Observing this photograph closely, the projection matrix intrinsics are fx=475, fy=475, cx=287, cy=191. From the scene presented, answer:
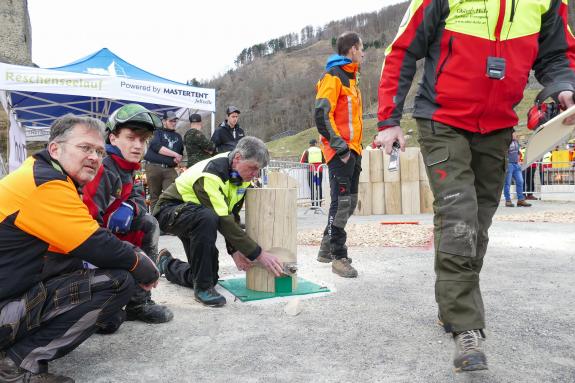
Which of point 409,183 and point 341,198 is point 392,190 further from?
point 341,198

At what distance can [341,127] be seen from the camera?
436 centimetres

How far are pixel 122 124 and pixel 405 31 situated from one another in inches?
66.7

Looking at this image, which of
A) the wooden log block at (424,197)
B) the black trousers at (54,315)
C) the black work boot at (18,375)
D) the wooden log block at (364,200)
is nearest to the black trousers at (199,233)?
the black trousers at (54,315)

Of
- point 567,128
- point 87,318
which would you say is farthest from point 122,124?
point 567,128

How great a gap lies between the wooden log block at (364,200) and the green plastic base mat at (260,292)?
688 centimetres

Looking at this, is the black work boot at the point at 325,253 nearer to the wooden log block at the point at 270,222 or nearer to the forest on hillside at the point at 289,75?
the wooden log block at the point at 270,222

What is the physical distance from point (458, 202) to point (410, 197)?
863 centimetres

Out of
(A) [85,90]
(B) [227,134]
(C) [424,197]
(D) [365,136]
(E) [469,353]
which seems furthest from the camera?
(D) [365,136]

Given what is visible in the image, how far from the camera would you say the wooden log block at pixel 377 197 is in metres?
10.7

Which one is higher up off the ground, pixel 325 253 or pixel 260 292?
pixel 325 253

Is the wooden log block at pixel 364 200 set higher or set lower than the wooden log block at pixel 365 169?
lower

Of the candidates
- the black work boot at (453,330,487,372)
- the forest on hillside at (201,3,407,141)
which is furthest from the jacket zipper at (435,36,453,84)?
the forest on hillside at (201,3,407,141)

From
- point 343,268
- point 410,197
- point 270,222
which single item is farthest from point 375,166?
point 270,222

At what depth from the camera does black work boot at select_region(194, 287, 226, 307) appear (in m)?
3.27
